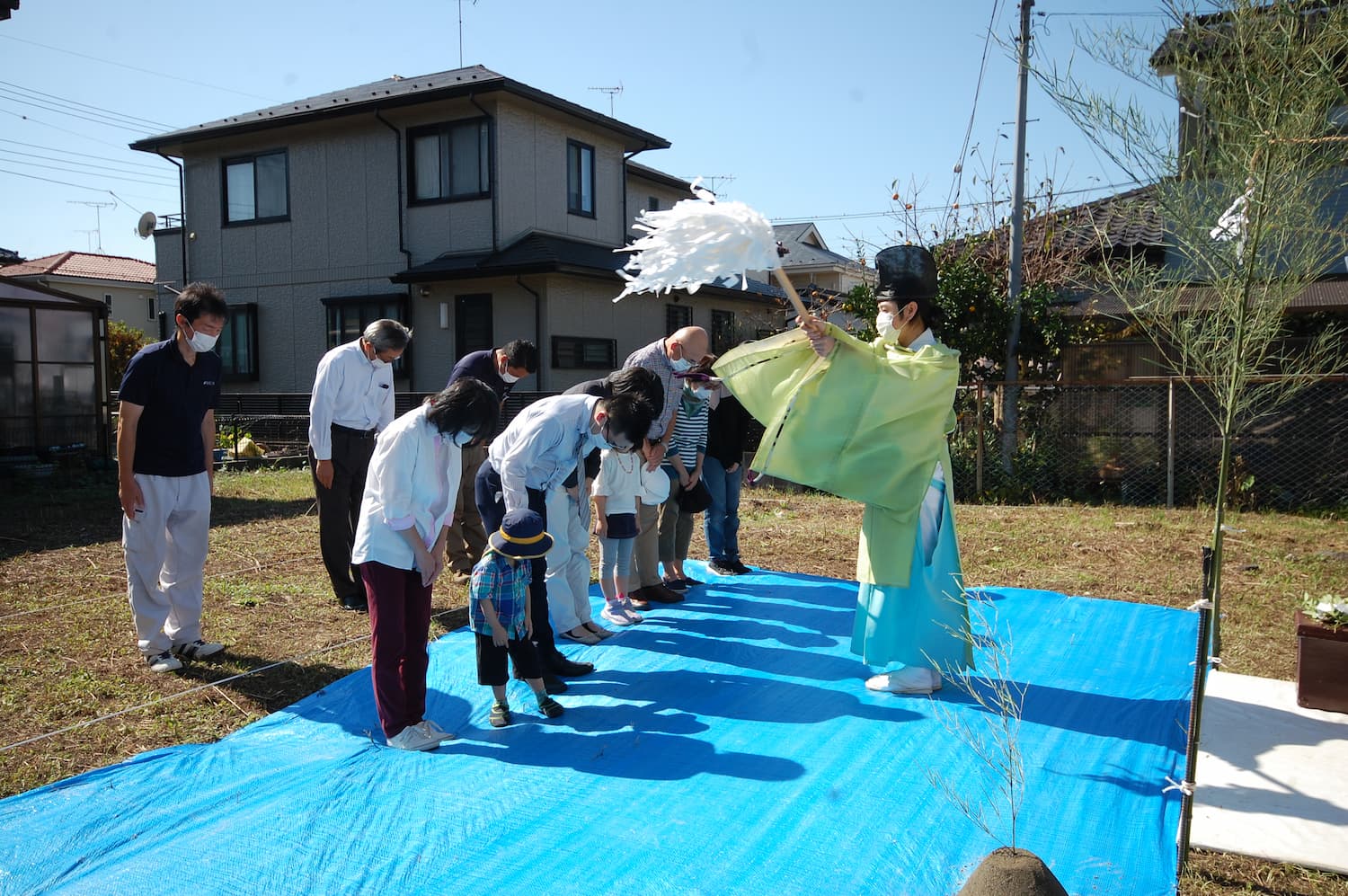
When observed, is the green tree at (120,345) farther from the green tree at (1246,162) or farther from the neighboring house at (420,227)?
the green tree at (1246,162)

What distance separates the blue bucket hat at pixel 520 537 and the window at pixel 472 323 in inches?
471

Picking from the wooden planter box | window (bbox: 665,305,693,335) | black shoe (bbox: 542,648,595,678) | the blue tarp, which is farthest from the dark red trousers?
window (bbox: 665,305,693,335)

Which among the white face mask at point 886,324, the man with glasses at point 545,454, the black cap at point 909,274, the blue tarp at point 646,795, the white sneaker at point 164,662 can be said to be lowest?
the blue tarp at point 646,795

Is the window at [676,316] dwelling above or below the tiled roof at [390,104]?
below

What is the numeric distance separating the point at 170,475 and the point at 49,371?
9.76 m

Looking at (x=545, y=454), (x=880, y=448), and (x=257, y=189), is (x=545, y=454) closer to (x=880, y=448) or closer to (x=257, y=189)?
(x=880, y=448)

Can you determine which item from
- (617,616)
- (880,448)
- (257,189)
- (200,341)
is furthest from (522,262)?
(880,448)

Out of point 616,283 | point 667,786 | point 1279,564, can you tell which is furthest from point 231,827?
point 616,283

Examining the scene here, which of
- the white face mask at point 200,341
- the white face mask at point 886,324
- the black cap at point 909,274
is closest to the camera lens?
the black cap at point 909,274

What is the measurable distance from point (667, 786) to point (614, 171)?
15.6 metres

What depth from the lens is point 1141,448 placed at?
33.9 ft

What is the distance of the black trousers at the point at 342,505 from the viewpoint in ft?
19.1

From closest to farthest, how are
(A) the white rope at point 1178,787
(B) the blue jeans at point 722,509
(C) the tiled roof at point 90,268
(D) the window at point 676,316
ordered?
1. (A) the white rope at point 1178,787
2. (B) the blue jeans at point 722,509
3. (D) the window at point 676,316
4. (C) the tiled roof at point 90,268

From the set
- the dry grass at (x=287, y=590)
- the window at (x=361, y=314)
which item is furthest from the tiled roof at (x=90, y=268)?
the dry grass at (x=287, y=590)
